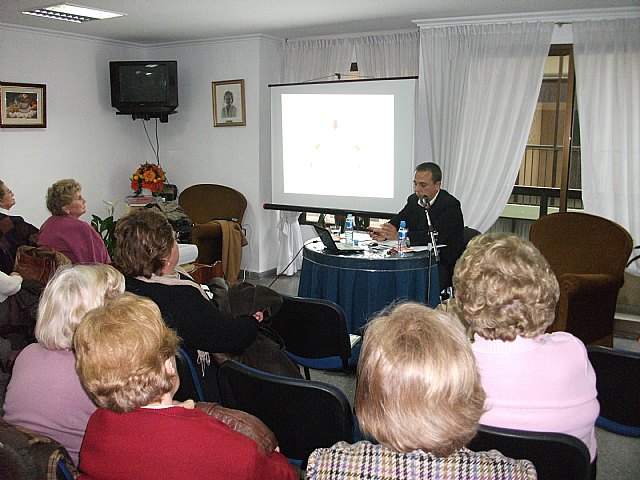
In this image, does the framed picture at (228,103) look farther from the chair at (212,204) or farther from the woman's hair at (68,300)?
the woman's hair at (68,300)

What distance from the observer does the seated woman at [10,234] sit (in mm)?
4008

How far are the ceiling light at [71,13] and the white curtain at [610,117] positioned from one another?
3870mm

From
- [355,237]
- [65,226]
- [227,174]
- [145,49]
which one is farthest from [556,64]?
[145,49]

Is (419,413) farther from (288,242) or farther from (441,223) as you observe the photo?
(288,242)

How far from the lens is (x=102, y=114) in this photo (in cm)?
705

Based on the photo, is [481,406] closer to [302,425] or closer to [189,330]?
[302,425]

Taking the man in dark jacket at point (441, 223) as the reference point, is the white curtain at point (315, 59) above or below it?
above

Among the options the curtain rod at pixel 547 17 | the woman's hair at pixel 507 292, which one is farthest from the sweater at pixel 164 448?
the curtain rod at pixel 547 17

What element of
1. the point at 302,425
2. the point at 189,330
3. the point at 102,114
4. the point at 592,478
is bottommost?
the point at 592,478

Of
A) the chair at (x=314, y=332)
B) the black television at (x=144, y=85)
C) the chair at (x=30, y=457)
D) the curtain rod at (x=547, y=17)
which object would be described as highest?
the curtain rod at (x=547, y=17)

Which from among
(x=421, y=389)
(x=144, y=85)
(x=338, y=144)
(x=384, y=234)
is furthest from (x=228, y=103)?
(x=421, y=389)

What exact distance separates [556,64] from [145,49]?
459cm

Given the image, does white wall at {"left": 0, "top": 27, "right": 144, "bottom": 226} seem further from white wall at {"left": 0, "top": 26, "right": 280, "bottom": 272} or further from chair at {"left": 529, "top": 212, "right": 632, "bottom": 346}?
chair at {"left": 529, "top": 212, "right": 632, "bottom": 346}

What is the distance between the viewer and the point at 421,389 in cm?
123
